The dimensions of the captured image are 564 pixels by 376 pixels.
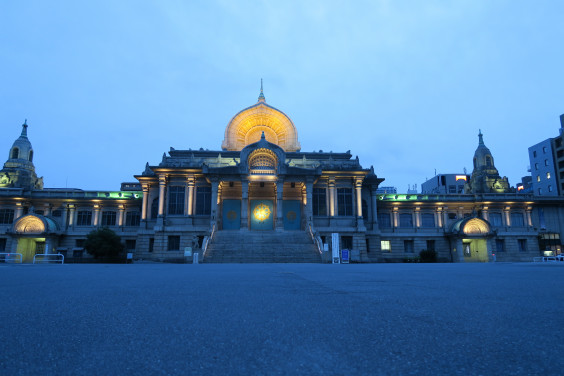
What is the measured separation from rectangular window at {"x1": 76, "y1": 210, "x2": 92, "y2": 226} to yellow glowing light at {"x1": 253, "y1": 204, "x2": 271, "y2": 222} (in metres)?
22.8

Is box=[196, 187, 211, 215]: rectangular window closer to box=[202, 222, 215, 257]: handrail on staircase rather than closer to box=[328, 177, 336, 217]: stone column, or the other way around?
box=[202, 222, 215, 257]: handrail on staircase

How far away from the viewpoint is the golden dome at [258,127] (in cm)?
5706

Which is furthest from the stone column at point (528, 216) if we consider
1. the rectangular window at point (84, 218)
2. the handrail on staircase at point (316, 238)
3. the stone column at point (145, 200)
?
the rectangular window at point (84, 218)

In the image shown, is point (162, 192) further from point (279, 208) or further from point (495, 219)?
point (495, 219)

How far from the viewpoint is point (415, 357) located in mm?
2100

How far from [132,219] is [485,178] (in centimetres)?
5341

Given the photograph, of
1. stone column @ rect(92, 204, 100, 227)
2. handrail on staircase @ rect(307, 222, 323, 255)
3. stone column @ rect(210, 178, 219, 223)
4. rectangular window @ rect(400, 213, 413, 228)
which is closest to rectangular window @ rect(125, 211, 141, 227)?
stone column @ rect(92, 204, 100, 227)

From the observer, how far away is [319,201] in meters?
46.2

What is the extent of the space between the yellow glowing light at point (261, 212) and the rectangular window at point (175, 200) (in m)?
9.49

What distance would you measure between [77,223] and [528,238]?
62296mm

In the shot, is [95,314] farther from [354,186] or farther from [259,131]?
[259,131]

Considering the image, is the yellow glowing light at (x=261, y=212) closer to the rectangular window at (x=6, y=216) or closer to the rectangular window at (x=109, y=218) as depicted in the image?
the rectangular window at (x=109, y=218)

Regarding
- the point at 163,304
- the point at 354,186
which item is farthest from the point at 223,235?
the point at 163,304

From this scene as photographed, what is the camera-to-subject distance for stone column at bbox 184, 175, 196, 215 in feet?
145
